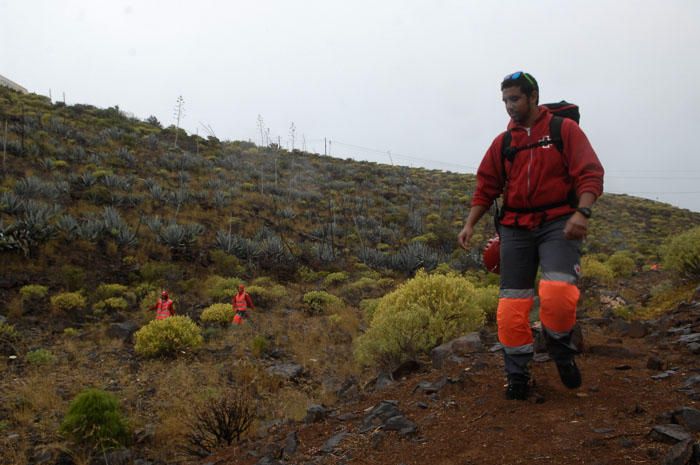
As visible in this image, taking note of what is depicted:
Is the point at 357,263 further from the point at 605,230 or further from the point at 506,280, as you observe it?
the point at 605,230

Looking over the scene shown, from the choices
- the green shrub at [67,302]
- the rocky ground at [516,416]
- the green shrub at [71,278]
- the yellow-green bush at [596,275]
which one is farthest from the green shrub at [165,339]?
the yellow-green bush at [596,275]

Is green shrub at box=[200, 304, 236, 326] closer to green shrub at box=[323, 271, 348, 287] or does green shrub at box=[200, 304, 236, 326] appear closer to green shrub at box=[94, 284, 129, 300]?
green shrub at box=[94, 284, 129, 300]

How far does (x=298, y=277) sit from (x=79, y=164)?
1084 cm

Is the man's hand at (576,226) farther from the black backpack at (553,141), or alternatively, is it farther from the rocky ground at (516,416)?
the rocky ground at (516,416)

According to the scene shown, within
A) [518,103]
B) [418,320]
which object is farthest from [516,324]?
[418,320]

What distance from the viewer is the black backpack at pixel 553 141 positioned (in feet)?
9.12

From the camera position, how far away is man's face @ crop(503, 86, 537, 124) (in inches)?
114

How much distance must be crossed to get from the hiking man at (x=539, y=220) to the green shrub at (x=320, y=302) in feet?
24.6

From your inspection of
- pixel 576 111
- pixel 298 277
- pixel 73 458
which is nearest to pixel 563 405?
pixel 576 111

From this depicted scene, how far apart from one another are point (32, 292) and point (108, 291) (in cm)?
133

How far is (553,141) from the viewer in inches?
110

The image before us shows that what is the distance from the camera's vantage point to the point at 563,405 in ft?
8.94

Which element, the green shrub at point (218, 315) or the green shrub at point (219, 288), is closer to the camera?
the green shrub at point (218, 315)

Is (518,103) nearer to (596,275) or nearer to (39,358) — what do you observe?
(39,358)
